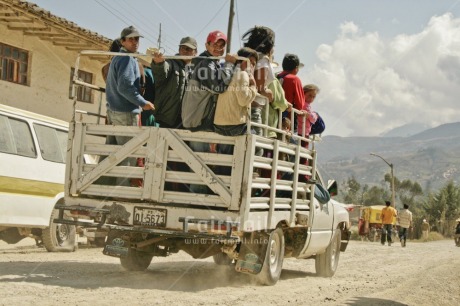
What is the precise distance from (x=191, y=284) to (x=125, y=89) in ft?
8.23

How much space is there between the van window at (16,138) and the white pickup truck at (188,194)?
3014 mm

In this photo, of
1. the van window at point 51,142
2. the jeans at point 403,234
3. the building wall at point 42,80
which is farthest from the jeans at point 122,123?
the jeans at point 403,234

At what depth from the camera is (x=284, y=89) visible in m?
9.29

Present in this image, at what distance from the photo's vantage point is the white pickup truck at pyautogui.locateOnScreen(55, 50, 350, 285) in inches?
294

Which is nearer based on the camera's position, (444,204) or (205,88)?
(205,88)

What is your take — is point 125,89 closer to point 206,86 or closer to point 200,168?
point 206,86

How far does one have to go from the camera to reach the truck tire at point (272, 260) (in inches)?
326

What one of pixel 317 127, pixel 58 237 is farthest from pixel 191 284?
pixel 58 237

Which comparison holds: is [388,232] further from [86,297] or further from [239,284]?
[86,297]

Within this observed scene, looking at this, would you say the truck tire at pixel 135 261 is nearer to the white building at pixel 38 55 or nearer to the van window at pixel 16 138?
the van window at pixel 16 138

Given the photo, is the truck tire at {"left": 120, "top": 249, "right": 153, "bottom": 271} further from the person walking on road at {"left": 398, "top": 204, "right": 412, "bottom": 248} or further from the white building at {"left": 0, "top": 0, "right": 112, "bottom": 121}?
the person walking on road at {"left": 398, "top": 204, "right": 412, "bottom": 248}

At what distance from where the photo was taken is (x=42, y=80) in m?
19.7

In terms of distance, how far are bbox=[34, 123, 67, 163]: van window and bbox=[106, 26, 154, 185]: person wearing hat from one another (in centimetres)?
371

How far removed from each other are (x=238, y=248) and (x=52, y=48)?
13795 mm
